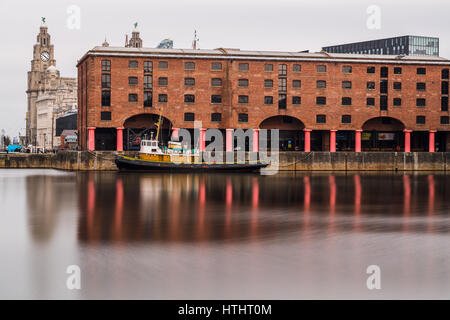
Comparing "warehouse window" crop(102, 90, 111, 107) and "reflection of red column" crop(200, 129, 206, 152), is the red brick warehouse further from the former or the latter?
"reflection of red column" crop(200, 129, 206, 152)

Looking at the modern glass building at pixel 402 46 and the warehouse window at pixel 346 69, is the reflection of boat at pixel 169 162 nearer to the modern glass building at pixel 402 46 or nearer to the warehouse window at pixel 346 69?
the warehouse window at pixel 346 69

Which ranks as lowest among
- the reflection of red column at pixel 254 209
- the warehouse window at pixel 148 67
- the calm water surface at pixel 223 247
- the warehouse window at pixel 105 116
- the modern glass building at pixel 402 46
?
the calm water surface at pixel 223 247

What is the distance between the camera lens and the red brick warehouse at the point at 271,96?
72250 millimetres

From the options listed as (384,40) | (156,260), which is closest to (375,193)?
(156,260)

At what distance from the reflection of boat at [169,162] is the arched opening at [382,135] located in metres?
21.2

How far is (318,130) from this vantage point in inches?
3135

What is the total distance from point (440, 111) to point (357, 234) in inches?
2557

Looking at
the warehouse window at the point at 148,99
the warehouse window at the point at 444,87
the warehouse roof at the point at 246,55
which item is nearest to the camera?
the warehouse roof at the point at 246,55

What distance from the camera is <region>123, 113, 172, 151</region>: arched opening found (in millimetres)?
74625

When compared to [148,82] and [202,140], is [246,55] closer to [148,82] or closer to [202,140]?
[202,140]

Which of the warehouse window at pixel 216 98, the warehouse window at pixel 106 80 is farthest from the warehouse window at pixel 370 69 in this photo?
the warehouse window at pixel 106 80

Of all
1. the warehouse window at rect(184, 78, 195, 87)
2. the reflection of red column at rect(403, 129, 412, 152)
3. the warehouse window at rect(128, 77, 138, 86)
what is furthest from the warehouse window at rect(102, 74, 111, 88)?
the reflection of red column at rect(403, 129, 412, 152)

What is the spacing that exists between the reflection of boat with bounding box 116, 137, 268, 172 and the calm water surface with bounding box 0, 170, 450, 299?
102ft
